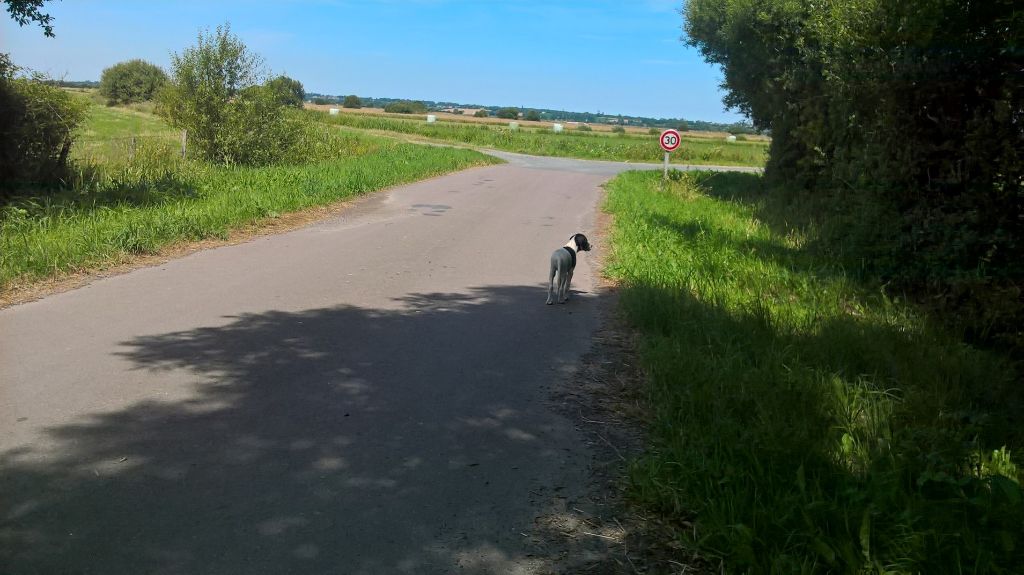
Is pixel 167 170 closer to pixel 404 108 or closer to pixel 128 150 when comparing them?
pixel 128 150

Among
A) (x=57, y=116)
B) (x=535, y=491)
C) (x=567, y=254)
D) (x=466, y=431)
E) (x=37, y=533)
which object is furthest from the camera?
(x=57, y=116)

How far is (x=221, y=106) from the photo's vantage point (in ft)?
83.3

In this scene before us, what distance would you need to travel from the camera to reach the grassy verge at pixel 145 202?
Result: 31.2ft

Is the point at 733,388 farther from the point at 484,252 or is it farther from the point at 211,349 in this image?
the point at 484,252

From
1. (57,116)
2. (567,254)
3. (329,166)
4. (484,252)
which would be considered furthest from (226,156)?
(567,254)

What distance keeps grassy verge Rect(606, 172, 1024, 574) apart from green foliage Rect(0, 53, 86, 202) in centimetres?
1079

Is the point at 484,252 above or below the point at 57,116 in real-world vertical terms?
below

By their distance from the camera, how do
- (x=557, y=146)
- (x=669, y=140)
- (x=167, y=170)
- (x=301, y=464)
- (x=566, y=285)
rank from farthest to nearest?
(x=557, y=146) → (x=669, y=140) → (x=167, y=170) → (x=566, y=285) → (x=301, y=464)

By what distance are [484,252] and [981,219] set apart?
696 cm

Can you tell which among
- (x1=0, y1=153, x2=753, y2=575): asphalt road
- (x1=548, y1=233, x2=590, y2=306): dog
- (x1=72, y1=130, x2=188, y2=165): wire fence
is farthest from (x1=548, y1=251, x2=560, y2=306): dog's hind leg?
(x1=72, y1=130, x2=188, y2=165): wire fence

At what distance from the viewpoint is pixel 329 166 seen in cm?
2341

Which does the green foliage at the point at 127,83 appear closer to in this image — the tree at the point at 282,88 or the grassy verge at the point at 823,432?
the tree at the point at 282,88

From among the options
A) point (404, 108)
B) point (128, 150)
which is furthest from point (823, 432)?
point (404, 108)

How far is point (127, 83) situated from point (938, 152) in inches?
2756
